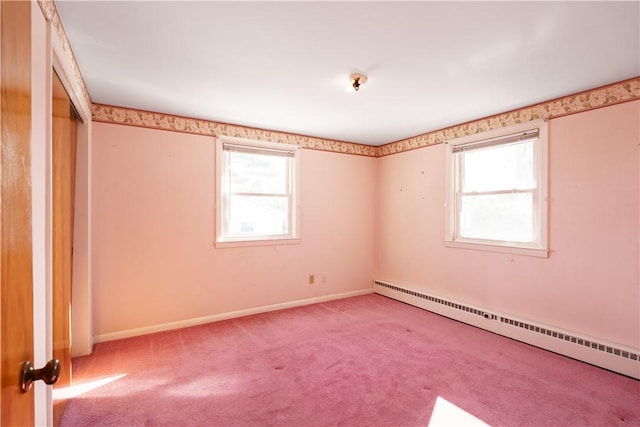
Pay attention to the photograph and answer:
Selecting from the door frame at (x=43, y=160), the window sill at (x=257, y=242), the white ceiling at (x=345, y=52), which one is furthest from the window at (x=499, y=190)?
the door frame at (x=43, y=160)

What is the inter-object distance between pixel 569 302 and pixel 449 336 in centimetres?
111

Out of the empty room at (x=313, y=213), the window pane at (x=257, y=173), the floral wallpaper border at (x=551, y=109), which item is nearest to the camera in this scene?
the empty room at (x=313, y=213)

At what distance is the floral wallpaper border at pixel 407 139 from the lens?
2.58 meters

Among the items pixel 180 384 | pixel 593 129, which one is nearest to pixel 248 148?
pixel 180 384

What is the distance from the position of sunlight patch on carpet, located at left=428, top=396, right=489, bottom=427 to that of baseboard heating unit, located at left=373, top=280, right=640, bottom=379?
4.84ft

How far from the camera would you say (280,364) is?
263 cm

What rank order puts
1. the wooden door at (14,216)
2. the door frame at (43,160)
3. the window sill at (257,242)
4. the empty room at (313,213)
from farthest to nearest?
the window sill at (257,242)
the empty room at (313,213)
the door frame at (43,160)
the wooden door at (14,216)

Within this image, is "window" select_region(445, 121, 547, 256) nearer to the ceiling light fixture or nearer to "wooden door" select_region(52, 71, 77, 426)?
the ceiling light fixture

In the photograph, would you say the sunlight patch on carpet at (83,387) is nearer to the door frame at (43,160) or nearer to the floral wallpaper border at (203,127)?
the door frame at (43,160)

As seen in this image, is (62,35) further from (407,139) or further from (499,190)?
(499,190)

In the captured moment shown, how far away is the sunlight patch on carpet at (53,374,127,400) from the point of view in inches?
81.6

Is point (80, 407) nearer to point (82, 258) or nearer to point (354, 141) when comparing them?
point (82, 258)

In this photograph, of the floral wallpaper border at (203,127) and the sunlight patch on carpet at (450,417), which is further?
the floral wallpaper border at (203,127)

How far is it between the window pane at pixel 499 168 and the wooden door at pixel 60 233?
12.6ft
